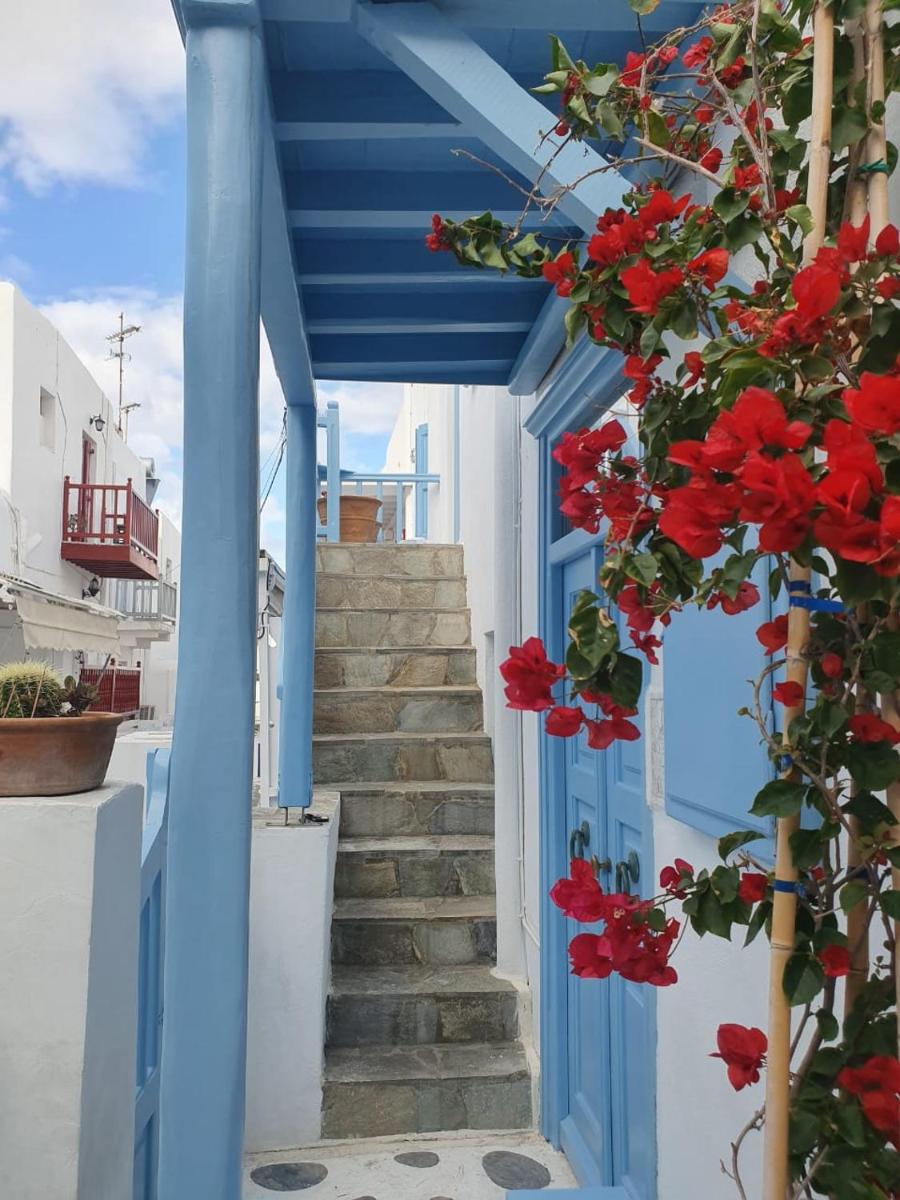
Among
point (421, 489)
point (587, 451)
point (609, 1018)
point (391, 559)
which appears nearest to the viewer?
point (587, 451)

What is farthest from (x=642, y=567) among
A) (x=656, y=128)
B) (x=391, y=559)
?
(x=391, y=559)

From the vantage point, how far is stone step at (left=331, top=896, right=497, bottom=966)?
4.18m

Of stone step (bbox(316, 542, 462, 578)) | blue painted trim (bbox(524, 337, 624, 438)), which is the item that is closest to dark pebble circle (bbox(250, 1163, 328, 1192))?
blue painted trim (bbox(524, 337, 624, 438))

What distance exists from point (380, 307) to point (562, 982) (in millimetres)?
2309

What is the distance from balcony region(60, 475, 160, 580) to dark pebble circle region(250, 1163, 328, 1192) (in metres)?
12.7

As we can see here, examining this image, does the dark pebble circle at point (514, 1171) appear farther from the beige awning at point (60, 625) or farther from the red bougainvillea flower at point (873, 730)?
the beige awning at point (60, 625)

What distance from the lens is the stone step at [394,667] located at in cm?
586

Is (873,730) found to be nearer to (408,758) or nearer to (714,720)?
(714,720)

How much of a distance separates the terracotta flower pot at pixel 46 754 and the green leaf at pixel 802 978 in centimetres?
135

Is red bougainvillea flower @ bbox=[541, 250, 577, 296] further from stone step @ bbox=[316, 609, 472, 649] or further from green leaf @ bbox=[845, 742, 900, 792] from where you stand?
stone step @ bbox=[316, 609, 472, 649]

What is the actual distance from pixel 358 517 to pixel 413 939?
536cm

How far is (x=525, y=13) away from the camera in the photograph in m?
1.79

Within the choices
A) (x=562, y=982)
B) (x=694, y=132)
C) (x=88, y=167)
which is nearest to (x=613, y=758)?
(x=562, y=982)

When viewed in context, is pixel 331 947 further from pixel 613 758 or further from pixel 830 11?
pixel 830 11
